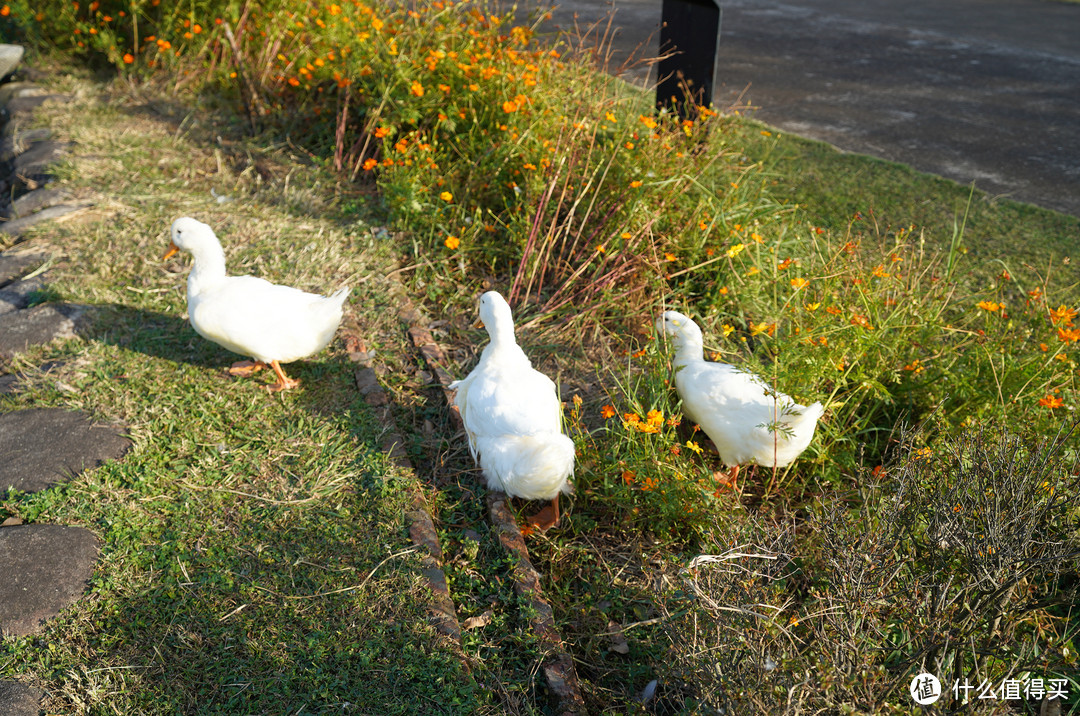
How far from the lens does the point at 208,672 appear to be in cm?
221

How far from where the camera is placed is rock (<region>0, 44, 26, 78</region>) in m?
6.84

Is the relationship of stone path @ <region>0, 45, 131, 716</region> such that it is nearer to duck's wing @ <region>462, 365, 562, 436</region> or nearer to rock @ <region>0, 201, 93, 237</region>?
rock @ <region>0, 201, 93, 237</region>

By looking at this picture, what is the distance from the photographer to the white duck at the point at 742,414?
8.64 feet

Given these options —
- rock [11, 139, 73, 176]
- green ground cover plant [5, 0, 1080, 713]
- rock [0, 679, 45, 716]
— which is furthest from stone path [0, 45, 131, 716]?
rock [11, 139, 73, 176]

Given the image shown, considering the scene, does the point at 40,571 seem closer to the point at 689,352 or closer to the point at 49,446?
the point at 49,446

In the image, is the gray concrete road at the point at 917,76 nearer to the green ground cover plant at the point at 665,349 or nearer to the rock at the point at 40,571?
the green ground cover plant at the point at 665,349

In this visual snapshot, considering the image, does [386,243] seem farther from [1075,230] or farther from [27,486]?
[1075,230]

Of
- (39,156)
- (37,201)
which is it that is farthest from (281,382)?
(39,156)

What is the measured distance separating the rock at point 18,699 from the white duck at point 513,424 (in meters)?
1.52

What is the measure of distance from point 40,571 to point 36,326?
1.74 metres

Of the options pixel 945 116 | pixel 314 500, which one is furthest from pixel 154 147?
pixel 945 116

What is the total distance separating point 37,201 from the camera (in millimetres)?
4895

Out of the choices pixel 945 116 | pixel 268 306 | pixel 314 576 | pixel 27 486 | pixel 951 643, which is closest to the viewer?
pixel 951 643

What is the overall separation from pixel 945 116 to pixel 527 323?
5.68 meters
